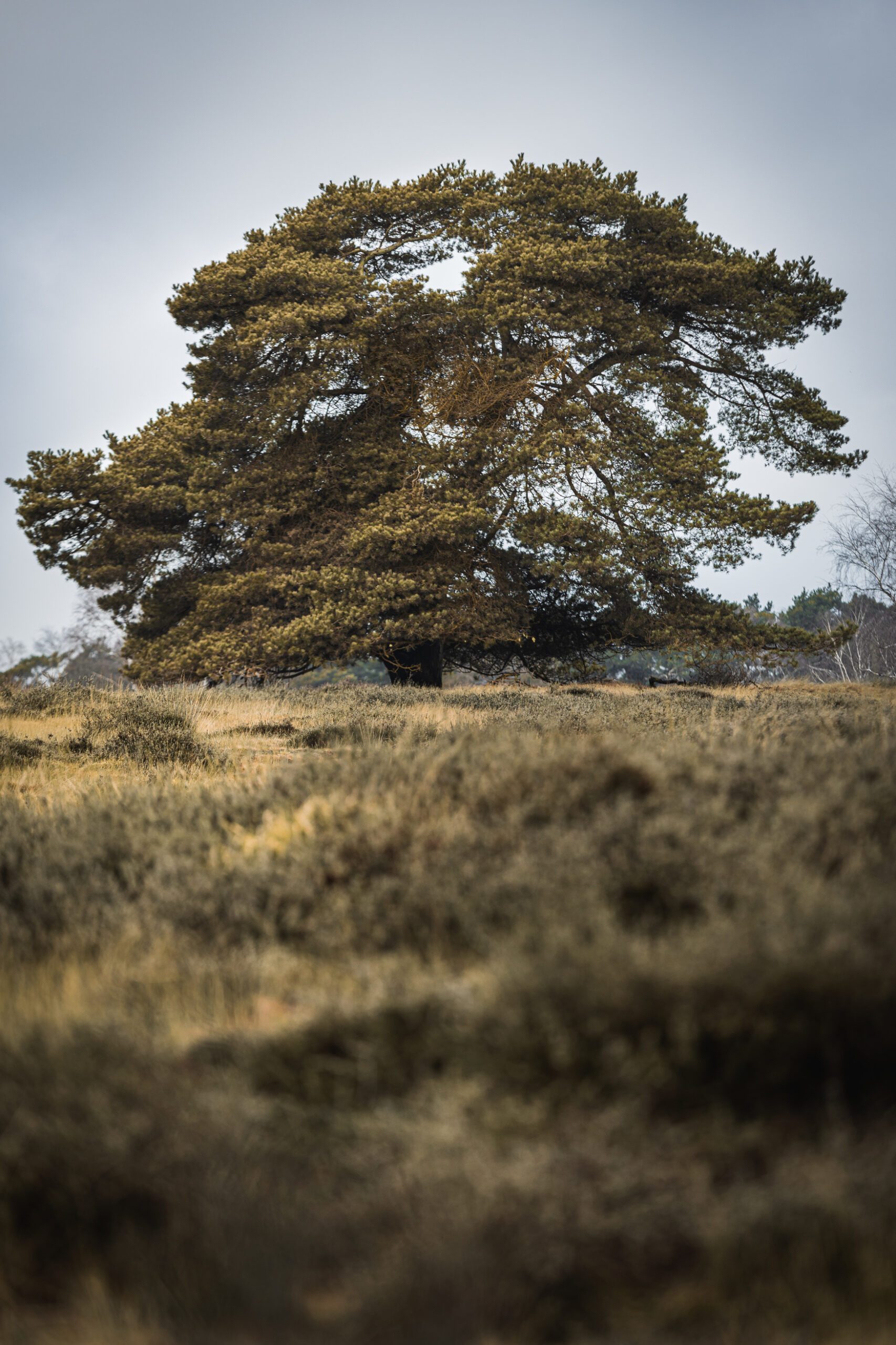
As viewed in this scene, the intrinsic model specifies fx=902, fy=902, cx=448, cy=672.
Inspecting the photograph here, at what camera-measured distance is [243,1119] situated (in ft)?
6.85

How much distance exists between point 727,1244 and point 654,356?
20.8m

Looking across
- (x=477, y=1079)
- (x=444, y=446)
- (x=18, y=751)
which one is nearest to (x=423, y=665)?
(x=444, y=446)

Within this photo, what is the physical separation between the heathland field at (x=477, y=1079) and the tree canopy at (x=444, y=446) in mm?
14044

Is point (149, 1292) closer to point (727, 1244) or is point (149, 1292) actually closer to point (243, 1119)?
point (243, 1119)

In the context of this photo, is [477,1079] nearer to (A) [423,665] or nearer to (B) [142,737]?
(B) [142,737]

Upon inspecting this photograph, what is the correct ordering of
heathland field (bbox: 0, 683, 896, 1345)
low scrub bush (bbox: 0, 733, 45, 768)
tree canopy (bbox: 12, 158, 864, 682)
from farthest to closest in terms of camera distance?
tree canopy (bbox: 12, 158, 864, 682) < low scrub bush (bbox: 0, 733, 45, 768) < heathland field (bbox: 0, 683, 896, 1345)

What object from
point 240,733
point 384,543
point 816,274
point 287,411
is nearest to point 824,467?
point 816,274

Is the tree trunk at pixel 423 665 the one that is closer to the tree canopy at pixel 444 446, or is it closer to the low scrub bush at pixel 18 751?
the tree canopy at pixel 444 446

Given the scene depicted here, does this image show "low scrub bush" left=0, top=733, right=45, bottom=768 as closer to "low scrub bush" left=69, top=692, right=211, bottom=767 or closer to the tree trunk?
"low scrub bush" left=69, top=692, right=211, bottom=767

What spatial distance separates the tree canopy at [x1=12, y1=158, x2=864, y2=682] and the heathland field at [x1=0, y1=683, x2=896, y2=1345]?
14.0 m

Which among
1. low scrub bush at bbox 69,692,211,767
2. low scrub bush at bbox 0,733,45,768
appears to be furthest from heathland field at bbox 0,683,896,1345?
low scrub bush at bbox 0,733,45,768

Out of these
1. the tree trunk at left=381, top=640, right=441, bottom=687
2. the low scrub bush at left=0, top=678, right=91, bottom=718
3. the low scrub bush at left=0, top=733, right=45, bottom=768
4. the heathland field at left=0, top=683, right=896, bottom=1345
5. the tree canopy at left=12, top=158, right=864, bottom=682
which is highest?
the tree canopy at left=12, top=158, right=864, bottom=682

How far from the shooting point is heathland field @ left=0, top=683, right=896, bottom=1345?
1.70m

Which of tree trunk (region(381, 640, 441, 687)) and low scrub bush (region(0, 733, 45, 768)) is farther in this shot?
tree trunk (region(381, 640, 441, 687))
